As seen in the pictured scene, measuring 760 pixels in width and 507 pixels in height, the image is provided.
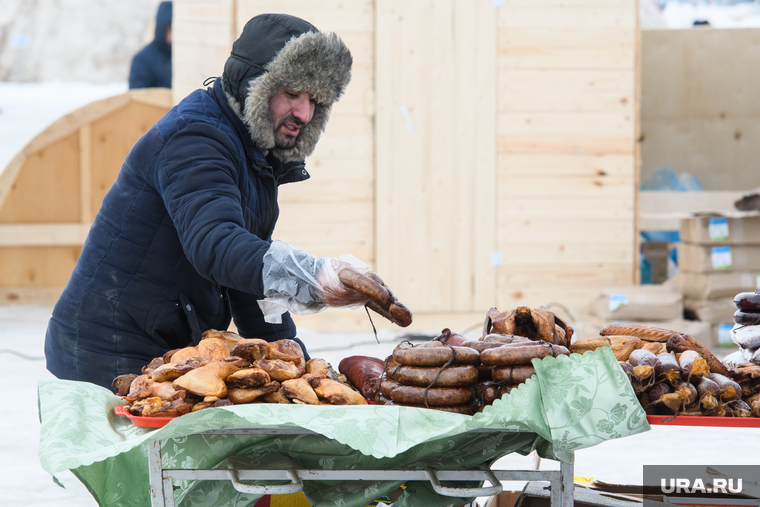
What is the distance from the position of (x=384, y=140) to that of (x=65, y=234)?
325cm

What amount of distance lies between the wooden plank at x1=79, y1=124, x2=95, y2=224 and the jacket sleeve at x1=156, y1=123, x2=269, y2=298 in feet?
17.3

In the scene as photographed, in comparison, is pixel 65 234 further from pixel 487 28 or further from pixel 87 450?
pixel 87 450

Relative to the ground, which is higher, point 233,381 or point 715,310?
point 233,381

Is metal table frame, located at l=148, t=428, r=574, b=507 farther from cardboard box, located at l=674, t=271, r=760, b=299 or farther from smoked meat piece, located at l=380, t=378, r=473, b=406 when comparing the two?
cardboard box, located at l=674, t=271, r=760, b=299

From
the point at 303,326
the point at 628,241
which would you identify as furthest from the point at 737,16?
the point at 303,326

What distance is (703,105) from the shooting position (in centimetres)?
718

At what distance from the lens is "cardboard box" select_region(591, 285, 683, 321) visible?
211 inches

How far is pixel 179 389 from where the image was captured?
1540mm

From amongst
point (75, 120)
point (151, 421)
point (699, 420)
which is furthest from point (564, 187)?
point (151, 421)

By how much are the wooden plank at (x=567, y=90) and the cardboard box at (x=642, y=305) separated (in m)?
1.57

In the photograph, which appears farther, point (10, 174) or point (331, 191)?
point (10, 174)

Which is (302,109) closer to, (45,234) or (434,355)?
(434,355)

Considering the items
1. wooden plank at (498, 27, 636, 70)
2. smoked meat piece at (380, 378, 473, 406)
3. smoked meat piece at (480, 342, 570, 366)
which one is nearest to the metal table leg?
smoked meat piece at (380, 378, 473, 406)

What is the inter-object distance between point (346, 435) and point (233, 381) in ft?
0.98
